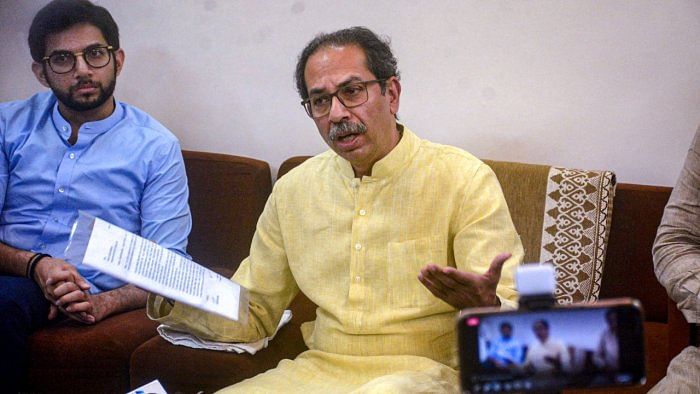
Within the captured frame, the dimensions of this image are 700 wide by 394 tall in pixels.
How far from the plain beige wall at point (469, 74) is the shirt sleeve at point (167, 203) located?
1.55 ft

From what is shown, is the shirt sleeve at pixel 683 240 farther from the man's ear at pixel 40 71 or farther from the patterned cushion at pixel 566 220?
→ the man's ear at pixel 40 71

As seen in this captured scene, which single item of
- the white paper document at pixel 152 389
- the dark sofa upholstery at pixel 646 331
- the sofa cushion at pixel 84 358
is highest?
the dark sofa upholstery at pixel 646 331

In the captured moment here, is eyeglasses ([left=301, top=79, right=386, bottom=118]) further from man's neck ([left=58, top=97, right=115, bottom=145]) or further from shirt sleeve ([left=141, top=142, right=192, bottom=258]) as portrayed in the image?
man's neck ([left=58, top=97, right=115, bottom=145])

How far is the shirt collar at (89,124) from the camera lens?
250 cm

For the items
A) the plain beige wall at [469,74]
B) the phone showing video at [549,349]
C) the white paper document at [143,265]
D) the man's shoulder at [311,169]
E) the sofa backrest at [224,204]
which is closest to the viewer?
the phone showing video at [549,349]

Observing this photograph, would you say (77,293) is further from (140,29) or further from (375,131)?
(140,29)

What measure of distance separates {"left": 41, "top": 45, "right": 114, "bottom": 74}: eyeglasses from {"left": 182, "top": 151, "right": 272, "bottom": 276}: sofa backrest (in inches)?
18.8

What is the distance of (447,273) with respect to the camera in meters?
1.29

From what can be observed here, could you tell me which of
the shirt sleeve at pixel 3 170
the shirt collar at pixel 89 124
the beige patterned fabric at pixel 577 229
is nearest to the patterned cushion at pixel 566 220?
the beige patterned fabric at pixel 577 229

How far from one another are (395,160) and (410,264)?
0.82 feet

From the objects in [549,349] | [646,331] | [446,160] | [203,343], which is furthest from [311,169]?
[549,349]

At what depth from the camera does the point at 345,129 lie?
1.80 m

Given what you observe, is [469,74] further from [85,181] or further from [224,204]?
[85,181]

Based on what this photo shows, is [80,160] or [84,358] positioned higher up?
[80,160]
